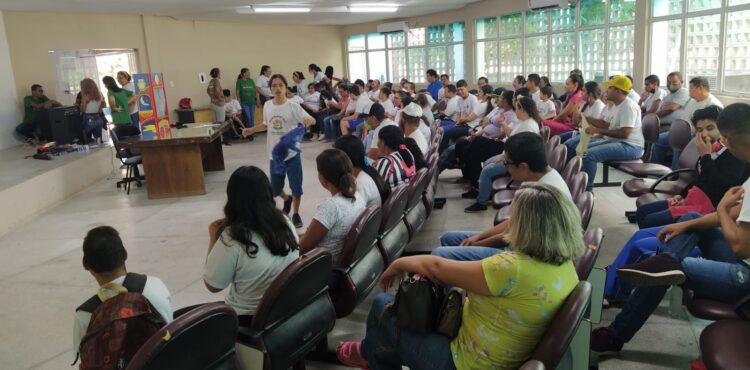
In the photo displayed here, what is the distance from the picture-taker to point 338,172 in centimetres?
289

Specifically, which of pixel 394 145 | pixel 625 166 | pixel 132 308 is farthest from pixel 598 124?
pixel 132 308

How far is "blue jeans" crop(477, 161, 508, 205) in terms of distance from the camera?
191 inches

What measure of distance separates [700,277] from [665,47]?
298 inches

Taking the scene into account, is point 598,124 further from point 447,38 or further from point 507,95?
point 447,38

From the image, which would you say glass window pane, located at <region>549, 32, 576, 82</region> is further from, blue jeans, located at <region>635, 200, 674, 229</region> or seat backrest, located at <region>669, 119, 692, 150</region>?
blue jeans, located at <region>635, 200, 674, 229</region>

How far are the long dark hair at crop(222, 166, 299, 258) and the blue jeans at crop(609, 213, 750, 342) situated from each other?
1.55m

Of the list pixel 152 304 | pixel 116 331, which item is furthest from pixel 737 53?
pixel 116 331

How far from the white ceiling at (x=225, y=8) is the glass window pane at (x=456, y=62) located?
1049 mm

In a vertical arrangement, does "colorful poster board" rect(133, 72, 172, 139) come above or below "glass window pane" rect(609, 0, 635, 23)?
below

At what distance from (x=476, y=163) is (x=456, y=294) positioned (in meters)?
A: 4.25

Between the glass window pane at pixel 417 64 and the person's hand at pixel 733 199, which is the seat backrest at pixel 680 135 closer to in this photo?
the person's hand at pixel 733 199

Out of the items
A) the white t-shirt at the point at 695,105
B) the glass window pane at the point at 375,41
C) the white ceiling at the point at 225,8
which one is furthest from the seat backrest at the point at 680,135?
the glass window pane at the point at 375,41

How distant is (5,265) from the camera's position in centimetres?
450

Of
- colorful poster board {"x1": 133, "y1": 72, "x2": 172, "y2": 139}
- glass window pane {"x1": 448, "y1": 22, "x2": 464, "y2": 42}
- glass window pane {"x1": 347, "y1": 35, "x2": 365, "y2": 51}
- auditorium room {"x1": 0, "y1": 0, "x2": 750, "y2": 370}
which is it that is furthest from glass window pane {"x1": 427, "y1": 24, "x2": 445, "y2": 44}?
colorful poster board {"x1": 133, "y1": 72, "x2": 172, "y2": 139}
